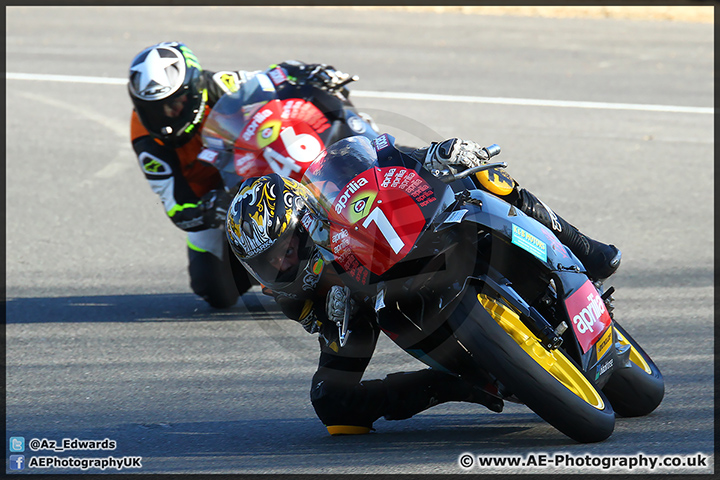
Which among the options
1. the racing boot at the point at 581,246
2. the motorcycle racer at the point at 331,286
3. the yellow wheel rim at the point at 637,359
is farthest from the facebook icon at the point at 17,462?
the yellow wheel rim at the point at 637,359

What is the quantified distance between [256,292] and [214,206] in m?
0.85

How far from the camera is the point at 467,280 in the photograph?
11.9 feet

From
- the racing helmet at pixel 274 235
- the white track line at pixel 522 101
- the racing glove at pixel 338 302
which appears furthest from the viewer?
the white track line at pixel 522 101

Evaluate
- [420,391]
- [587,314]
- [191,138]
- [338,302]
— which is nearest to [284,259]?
[338,302]

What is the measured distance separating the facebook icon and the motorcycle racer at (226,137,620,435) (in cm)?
128

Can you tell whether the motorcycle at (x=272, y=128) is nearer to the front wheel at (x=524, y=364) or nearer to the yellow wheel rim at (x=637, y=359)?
the yellow wheel rim at (x=637, y=359)

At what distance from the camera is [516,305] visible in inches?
145

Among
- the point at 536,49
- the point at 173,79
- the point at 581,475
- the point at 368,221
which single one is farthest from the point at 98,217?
the point at 536,49

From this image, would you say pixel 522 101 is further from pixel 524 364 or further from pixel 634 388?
pixel 524 364

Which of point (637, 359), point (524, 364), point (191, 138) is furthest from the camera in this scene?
point (191, 138)

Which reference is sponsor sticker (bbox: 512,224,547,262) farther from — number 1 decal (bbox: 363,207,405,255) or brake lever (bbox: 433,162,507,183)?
number 1 decal (bbox: 363,207,405,255)

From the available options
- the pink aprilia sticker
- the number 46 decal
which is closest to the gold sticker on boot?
the pink aprilia sticker

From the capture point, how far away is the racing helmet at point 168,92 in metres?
6.24

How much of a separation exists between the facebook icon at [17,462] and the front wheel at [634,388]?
2.53 m
